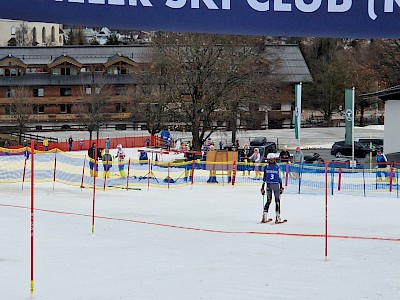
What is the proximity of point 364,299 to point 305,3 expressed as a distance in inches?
143

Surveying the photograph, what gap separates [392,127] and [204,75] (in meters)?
11.1

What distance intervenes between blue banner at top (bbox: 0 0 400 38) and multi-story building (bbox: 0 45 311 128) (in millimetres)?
54744

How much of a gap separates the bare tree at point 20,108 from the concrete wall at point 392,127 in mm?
23824

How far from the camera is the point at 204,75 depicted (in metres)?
39.2

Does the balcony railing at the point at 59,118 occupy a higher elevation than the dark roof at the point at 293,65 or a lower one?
lower

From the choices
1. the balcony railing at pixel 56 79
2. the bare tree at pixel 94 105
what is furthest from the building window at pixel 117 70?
the bare tree at pixel 94 105

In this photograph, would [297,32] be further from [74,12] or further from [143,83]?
[143,83]

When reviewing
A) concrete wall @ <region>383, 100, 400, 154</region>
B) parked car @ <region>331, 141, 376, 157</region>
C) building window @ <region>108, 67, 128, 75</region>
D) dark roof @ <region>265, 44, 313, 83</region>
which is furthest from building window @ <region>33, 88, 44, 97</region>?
concrete wall @ <region>383, 100, 400, 154</region>

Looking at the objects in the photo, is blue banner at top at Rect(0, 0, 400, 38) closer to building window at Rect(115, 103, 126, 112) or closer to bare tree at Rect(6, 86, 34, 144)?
bare tree at Rect(6, 86, 34, 144)

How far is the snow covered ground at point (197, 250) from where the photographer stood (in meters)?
9.45

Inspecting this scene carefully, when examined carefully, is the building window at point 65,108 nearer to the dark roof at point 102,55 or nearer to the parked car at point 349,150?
the dark roof at point 102,55

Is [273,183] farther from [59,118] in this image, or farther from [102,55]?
[102,55]

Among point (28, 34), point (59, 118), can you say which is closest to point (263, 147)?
point (59, 118)

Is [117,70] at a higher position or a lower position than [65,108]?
higher
